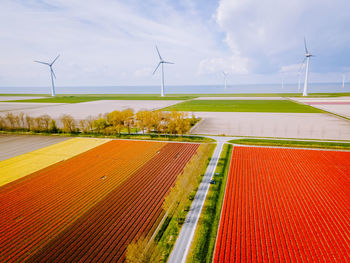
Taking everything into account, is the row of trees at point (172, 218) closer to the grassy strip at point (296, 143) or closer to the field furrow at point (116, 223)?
the field furrow at point (116, 223)

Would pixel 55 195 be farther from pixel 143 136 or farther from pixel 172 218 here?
pixel 143 136

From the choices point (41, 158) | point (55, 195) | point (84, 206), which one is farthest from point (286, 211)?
point (41, 158)

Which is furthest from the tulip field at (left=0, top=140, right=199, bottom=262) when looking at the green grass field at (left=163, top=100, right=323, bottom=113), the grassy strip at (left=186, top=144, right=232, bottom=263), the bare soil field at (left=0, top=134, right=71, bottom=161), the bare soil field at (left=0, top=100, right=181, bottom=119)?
the green grass field at (left=163, top=100, right=323, bottom=113)

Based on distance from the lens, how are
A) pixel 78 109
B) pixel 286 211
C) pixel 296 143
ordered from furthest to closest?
pixel 78 109 → pixel 296 143 → pixel 286 211

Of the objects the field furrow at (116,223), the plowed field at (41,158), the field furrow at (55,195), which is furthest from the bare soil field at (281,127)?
the field furrow at (116,223)

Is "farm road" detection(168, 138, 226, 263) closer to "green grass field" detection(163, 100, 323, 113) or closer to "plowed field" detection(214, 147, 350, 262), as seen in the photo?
"plowed field" detection(214, 147, 350, 262)

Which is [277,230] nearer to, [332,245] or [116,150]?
[332,245]

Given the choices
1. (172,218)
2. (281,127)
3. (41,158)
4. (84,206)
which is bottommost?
(172,218)
